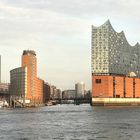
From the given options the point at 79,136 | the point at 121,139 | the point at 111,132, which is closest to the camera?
the point at 121,139

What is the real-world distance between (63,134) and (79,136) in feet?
10.3

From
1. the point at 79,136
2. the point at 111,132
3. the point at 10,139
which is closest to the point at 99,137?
the point at 79,136

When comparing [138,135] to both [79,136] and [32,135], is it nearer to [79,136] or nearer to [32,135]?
[79,136]

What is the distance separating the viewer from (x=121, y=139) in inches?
2003

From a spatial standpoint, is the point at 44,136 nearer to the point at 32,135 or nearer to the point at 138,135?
the point at 32,135

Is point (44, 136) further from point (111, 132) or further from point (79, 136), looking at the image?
point (111, 132)

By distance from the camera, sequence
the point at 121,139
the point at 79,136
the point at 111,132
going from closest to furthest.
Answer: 1. the point at 121,139
2. the point at 79,136
3. the point at 111,132

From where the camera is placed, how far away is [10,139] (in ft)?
169

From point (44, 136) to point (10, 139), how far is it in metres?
4.60

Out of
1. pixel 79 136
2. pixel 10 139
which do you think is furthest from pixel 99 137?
pixel 10 139

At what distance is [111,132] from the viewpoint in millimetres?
58938

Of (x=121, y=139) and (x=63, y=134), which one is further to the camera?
(x=63, y=134)

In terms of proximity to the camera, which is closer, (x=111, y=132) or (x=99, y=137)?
(x=99, y=137)

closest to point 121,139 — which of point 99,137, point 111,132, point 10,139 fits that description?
point 99,137
